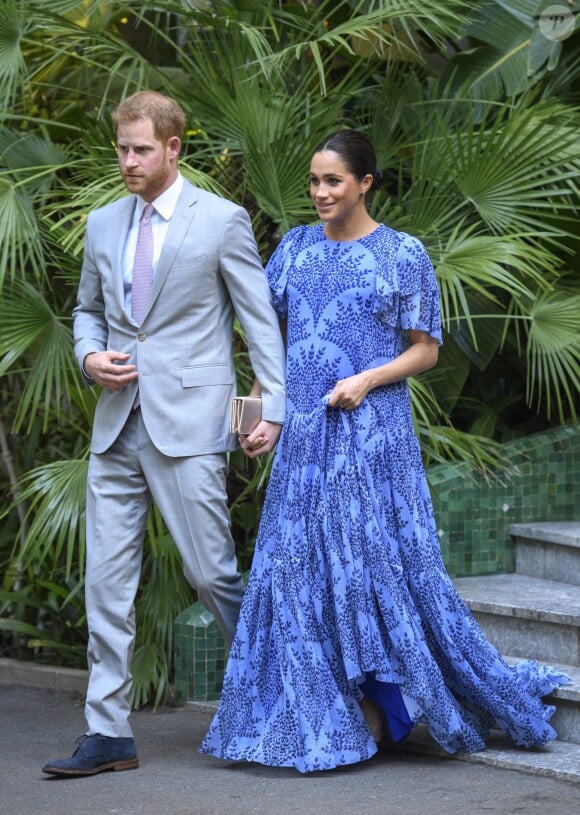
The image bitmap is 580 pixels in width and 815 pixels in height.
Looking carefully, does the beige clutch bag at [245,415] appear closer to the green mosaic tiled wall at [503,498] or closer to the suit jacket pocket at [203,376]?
the suit jacket pocket at [203,376]

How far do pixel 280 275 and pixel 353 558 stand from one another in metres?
0.88

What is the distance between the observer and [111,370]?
416 cm

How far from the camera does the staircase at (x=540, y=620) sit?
428cm

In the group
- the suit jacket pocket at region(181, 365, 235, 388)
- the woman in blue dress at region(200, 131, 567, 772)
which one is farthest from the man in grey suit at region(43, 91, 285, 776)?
the woman in blue dress at region(200, 131, 567, 772)

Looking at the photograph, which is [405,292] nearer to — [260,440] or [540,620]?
[260,440]

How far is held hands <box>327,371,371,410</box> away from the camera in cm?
417

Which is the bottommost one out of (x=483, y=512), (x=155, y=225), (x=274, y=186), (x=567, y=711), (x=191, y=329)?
(x=567, y=711)

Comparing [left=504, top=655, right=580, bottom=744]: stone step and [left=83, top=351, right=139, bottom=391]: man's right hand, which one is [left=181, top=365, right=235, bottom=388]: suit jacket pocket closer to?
[left=83, top=351, right=139, bottom=391]: man's right hand

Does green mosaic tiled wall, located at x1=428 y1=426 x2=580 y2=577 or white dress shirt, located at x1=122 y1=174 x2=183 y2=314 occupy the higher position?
white dress shirt, located at x1=122 y1=174 x2=183 y2=314

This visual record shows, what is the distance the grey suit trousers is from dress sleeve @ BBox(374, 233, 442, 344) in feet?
2.12

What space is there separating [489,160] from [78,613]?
253 centimetres

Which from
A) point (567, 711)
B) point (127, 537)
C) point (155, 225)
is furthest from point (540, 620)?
point (155, 225)

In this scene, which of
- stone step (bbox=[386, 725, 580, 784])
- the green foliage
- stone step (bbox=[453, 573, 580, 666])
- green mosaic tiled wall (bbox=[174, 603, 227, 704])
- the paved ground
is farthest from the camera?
the green foliage

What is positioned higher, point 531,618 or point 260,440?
point 260,440
